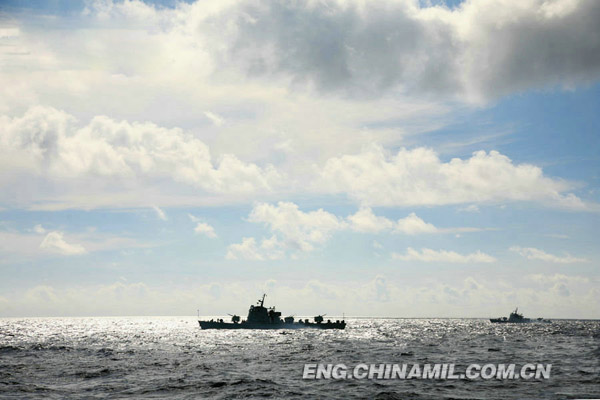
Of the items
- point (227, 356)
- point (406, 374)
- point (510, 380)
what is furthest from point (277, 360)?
point (510, 380)

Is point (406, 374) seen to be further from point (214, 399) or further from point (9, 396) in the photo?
point (9, 396)

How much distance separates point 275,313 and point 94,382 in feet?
361

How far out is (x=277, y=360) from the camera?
56031 millimetres

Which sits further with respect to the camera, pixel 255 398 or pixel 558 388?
pixel 558 388

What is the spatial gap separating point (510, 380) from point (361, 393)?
43.6 ft

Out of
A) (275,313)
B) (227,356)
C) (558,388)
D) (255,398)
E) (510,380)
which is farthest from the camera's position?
(275,313)

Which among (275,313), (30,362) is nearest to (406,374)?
(30,362)

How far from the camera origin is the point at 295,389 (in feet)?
112

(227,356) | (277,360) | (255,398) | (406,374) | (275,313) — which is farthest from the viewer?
(275,313)

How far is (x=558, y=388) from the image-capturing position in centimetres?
3353

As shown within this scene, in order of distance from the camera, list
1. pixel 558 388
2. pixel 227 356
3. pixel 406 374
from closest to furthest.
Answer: pixel 558 388, pixel 406 374, pixel 227 356

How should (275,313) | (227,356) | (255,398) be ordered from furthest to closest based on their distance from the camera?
(275,313)
(227,356)
(255,398)

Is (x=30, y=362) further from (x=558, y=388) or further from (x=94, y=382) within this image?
(x=558, y=388)

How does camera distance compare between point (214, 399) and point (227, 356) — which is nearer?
point (214, 399)
